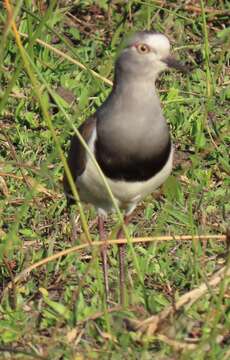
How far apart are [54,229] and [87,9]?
7.38ft

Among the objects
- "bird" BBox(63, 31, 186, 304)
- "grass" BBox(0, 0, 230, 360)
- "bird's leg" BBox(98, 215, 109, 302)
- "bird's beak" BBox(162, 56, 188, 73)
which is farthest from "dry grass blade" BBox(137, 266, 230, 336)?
"bird's beak" BBox(162, 56, 188, 73)

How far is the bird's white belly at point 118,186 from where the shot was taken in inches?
179

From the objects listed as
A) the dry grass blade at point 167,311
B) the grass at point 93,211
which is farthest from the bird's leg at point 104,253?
the dry grass blade at point 167,311

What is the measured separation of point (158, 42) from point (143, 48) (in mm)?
85

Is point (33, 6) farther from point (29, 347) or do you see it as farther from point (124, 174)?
point (29, 347)

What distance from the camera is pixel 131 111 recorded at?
4512 millimetres

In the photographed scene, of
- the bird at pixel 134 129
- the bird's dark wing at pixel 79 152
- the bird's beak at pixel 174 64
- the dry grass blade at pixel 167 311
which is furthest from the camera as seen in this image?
the bird's dark wing at pixel 79 152

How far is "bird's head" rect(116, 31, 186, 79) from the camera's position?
14.5 ft

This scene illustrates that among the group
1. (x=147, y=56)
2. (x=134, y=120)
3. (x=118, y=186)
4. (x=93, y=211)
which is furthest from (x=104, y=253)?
(x=147, y=56)

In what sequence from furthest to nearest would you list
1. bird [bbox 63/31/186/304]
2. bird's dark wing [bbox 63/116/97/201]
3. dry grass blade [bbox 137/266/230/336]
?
bird's dark wing [bbox 63/116/97/201], bird [bbox 63/31/186/304], dry grass blade [bbox 137/266/230/336]

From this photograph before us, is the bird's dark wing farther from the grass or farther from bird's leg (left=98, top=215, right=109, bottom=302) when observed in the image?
bird's leg (left=98, top=215, right=109, bottom=302)

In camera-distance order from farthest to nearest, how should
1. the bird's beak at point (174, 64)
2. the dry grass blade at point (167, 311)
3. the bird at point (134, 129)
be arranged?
the bird at point (134, 129) < the bird's beak at point (174, 64) < the dry grass blade at point (167, 311)

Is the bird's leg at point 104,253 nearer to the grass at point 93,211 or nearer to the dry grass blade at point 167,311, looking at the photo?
the grass at point 93,211

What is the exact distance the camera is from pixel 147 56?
448 centimetres
